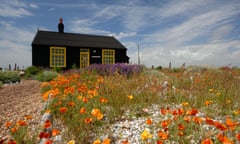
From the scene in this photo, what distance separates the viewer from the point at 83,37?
16250mm

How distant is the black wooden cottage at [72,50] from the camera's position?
1337 cm

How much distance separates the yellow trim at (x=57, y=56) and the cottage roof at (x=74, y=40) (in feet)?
1.45

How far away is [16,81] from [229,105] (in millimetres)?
8680

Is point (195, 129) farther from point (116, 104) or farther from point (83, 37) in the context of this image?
point (83, 37)

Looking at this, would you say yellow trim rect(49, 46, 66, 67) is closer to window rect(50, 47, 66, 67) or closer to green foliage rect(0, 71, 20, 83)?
window rect(50, 47, 66, 67)

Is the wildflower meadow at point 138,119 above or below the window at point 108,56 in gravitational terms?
below

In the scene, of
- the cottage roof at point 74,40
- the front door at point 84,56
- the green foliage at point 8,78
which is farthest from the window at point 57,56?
the green foliage at point 8,78

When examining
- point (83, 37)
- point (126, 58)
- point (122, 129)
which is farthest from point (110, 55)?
point (122, 129)

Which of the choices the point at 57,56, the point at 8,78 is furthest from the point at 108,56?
the point at 8,78

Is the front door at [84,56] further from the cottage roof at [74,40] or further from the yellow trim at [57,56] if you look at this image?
the yellow trim at [57,56]

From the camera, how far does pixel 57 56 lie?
13930 millimetres

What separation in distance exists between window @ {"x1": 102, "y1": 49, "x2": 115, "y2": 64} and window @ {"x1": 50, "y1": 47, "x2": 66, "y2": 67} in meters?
3.58

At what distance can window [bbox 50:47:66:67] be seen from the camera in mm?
13711

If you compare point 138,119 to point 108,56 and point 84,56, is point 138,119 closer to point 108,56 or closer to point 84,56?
point 84,56
